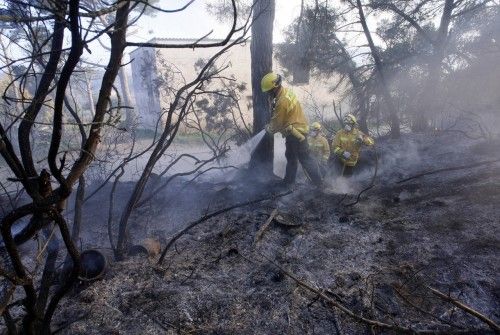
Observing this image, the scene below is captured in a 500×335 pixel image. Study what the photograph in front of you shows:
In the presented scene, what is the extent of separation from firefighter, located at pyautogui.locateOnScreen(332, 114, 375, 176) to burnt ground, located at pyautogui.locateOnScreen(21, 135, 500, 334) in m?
0.82

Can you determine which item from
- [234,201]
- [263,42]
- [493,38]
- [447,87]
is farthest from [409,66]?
[234,201]

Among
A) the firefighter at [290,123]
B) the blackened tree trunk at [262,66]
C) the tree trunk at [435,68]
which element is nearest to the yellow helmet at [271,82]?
the firefighter at [290,123]

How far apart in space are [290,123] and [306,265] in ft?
8.31

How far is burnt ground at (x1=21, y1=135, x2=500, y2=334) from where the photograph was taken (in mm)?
2732

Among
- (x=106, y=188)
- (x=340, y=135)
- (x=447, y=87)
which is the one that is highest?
(x=447, y=87)

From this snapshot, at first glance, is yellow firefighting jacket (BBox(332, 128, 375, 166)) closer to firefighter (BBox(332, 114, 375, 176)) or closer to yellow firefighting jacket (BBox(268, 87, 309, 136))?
firefighter (BBox(332, 114, 375, 176))

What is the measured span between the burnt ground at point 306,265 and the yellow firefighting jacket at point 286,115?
112cm

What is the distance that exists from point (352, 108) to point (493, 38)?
4550 millimetres

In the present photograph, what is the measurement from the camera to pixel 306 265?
11.4ft

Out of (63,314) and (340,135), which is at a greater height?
(340,135)

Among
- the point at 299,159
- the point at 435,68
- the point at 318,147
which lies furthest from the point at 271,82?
the point at 435,68

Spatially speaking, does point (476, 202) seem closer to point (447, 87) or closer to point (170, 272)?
point (170, 272)

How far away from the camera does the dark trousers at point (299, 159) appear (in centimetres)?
556

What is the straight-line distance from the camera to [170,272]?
3.40 m
